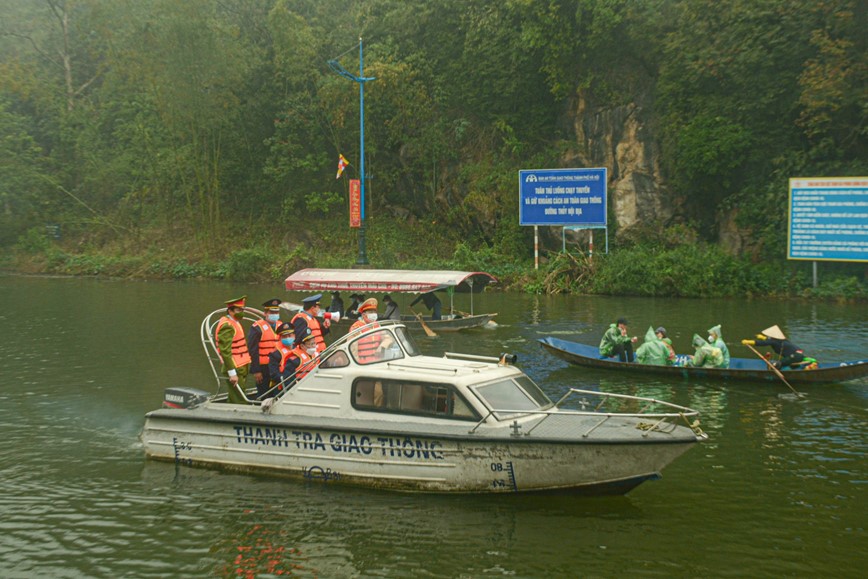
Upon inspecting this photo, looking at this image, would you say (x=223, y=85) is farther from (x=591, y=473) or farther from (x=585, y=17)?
(x=591, y=473)

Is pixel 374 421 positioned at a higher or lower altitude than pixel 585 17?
lower

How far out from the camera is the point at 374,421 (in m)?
11.6

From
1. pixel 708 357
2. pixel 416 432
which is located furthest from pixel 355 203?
pixel 416 432

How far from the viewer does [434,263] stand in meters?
42.8

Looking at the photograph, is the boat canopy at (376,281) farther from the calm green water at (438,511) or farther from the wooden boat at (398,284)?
the calm green water at (438,511)

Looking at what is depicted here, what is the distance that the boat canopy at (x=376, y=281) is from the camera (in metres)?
26.0

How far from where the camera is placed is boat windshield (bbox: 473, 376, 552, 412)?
37.8ft

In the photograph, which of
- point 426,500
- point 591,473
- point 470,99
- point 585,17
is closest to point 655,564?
point 591,473

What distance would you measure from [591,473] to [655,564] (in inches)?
64.4

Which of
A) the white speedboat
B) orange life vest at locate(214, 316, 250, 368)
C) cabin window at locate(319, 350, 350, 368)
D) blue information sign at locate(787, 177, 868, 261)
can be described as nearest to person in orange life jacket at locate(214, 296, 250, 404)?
orange life vest at locate(214, 316, 250, 368)

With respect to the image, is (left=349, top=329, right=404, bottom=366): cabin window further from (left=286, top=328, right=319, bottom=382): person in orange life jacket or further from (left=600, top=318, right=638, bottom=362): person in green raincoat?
(left=600, top=318, right=638, bottom=362): person in green raincoat

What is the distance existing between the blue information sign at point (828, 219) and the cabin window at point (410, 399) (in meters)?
27.9

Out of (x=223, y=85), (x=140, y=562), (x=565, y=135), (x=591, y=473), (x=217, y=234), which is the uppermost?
(x=223, y=85)

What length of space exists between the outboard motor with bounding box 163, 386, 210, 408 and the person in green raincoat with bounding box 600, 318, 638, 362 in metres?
10.7
